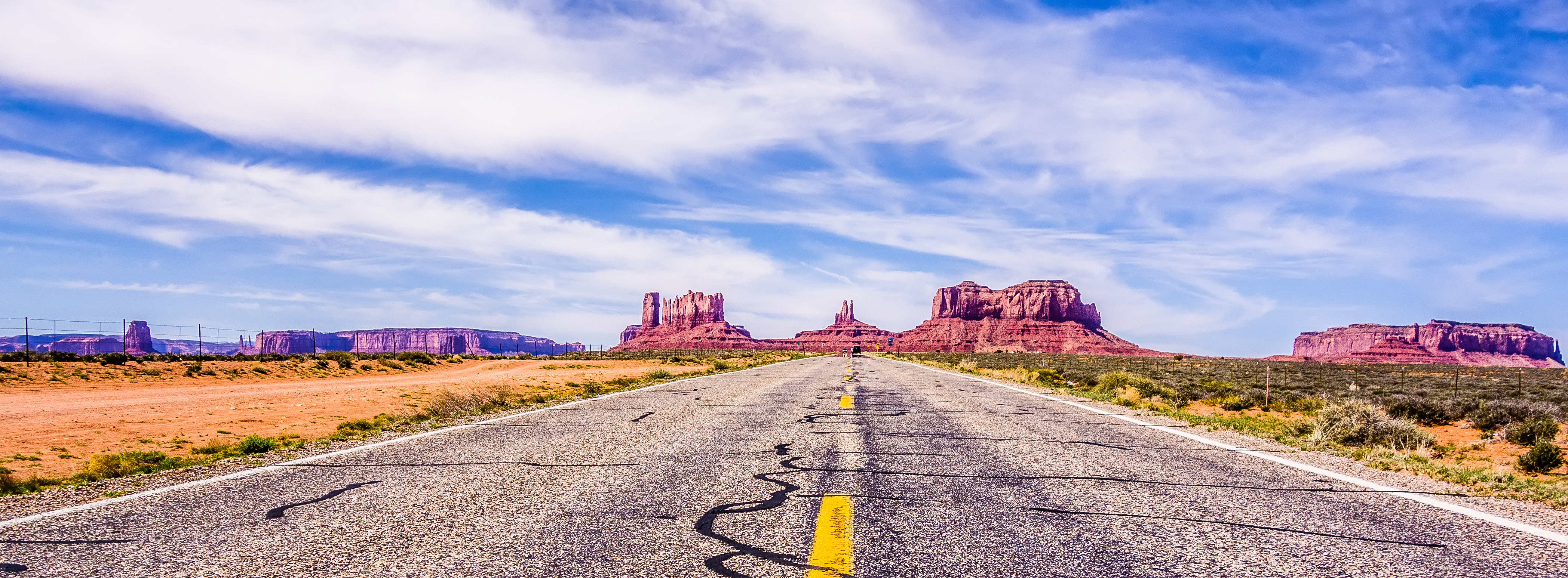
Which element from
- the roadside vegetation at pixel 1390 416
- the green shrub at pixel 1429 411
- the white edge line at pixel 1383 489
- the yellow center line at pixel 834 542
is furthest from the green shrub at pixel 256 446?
the green shrub at pixel 1429 411

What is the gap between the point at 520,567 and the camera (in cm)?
357

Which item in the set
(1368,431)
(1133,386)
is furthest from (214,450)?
(1133,386)

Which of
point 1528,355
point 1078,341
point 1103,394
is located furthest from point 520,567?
point 1528,355

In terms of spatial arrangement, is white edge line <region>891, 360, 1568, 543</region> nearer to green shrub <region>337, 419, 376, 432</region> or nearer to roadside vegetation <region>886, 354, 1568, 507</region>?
roadside vegetation <region>886, 354, 1568, 507</region>

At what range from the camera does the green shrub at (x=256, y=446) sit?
8422mm

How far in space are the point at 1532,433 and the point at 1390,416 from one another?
2.50m

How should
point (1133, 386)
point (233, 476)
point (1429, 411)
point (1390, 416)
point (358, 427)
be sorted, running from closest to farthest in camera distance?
point (233, 476), point (358, 427), point (1390, 416), point (1429, 411), point (1133, 386)

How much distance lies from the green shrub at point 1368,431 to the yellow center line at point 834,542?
8261 mm

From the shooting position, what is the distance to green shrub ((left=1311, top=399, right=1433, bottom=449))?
34.3ft

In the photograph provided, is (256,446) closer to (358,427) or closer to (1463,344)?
(358,427)

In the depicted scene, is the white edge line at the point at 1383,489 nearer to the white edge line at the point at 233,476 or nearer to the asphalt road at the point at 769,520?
the asphalt road at the point at 769,520

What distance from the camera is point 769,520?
4559mm

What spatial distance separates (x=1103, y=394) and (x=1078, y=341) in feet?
580

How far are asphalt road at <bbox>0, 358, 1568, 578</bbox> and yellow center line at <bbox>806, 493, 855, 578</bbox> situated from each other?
3cm
